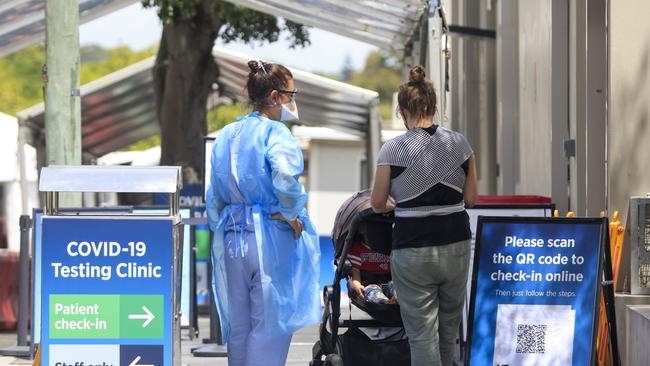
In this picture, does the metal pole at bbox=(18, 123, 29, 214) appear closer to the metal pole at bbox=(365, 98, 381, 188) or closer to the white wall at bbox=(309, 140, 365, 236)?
the metal pole at bbox=(365, 98, 381, 188)

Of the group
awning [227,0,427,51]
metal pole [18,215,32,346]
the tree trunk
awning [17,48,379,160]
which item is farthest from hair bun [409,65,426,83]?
awning [17,48,379,160]

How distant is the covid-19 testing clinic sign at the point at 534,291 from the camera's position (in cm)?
770

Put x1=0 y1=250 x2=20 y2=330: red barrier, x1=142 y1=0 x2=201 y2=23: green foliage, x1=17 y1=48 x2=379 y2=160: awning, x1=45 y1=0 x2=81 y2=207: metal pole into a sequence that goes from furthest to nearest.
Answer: x1=17 y1=48 x2=379 y2=160: awning < x1=142 y1=0 x2=201 y2=23: green foliage < x1=0 y1=250 x2=20 y2=330: red barrier < x1=45 y1=0 x2=81 y2=207: metal pole

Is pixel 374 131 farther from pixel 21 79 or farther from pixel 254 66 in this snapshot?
pixel 21 79

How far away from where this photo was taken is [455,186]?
7.14 metres

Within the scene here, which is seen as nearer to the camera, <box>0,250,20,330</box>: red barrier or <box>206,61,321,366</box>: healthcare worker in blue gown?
<box>206,61,321,366</box>: healthcare worker in blue gown

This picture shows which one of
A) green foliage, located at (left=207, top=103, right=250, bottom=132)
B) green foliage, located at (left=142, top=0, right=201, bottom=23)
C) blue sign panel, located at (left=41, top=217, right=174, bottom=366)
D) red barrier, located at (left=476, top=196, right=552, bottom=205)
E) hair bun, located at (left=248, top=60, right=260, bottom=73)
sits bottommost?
blue sign panel, located at (left=41, top=217, right=174, bottom=366)

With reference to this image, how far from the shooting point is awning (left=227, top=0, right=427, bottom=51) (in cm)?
1388

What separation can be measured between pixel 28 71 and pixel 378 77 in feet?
162

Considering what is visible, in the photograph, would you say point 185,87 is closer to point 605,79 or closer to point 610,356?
point 605,79

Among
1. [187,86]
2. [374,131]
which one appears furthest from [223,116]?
[187,86]

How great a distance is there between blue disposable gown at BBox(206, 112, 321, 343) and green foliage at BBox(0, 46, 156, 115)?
85.2m

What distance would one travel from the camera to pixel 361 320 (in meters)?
7.75

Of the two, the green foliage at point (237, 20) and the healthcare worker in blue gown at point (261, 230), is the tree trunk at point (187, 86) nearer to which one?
the green foliage at point (237, 20)
